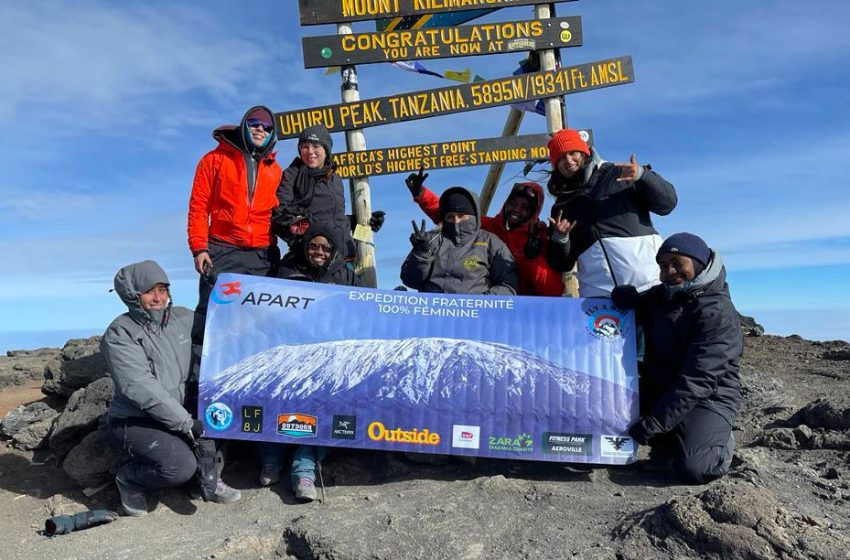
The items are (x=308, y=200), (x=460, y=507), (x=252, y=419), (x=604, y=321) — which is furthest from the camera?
(x=308, y=200)

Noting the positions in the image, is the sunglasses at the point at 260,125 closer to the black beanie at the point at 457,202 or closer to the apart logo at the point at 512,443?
the black beanie at the point at 457,202

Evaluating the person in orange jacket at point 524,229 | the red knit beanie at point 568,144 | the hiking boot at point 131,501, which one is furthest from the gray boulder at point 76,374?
the red knit beanie at point 568,144

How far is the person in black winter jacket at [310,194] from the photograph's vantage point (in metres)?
6.40

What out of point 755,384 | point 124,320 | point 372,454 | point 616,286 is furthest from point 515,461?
point 755,384

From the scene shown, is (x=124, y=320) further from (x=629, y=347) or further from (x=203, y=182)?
(x=629, y=347)

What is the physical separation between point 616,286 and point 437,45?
4528 millimetres

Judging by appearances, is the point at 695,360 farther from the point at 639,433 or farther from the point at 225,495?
the point at 225,495

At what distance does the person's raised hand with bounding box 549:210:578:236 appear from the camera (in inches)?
219

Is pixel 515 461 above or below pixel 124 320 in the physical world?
below

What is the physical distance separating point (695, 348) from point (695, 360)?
0.09 meters

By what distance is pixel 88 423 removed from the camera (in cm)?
607

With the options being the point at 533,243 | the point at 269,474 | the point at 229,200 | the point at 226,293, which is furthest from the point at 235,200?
the point at 533,243

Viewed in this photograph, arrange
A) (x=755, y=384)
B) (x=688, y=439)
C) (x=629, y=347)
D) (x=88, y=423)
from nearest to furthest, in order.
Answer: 1. (x=688, y=439)
2. (x=629, y=347)
3. (x=88, y=423)
4. (x=755, y=384)

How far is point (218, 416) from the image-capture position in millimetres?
5039
